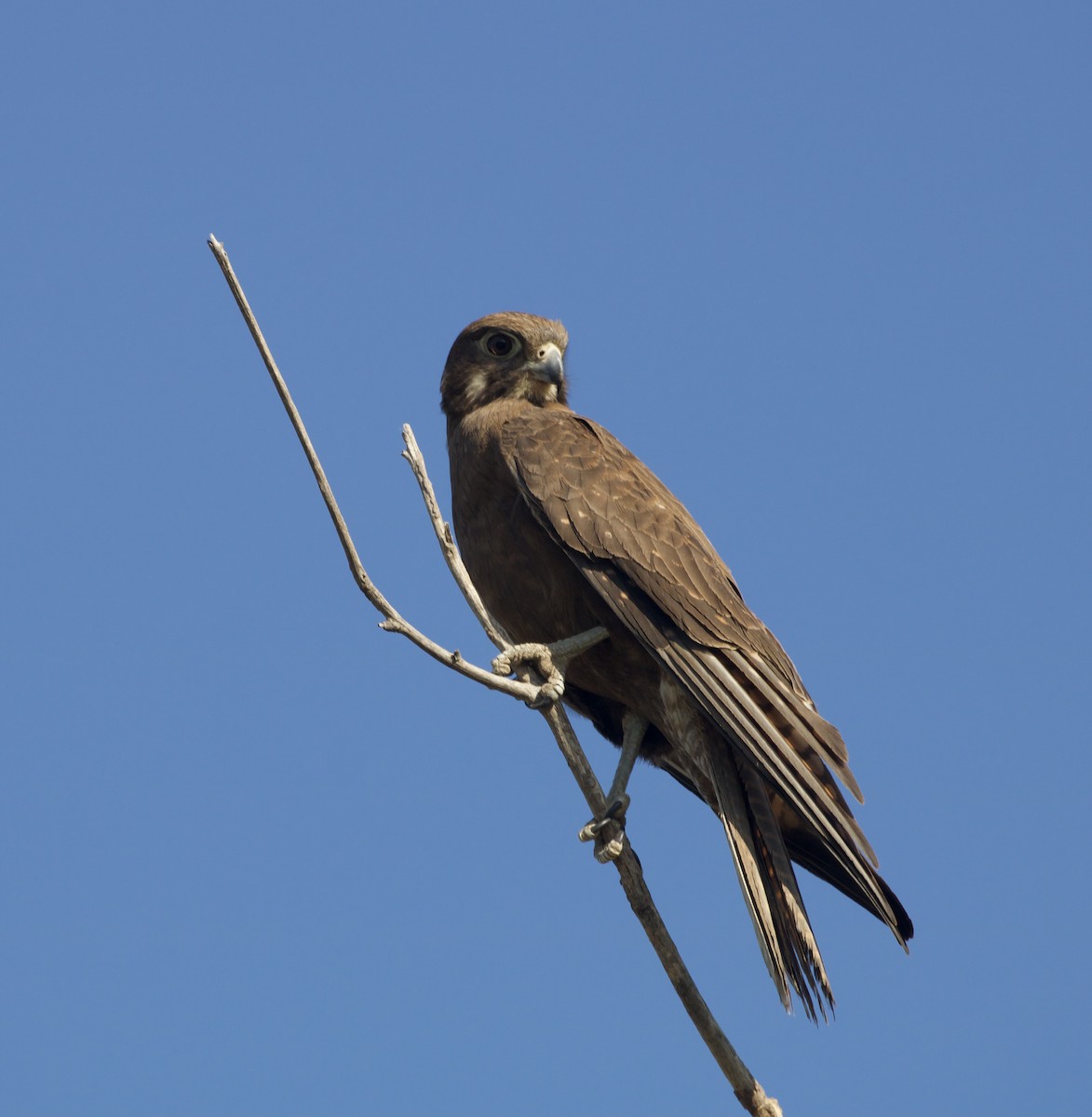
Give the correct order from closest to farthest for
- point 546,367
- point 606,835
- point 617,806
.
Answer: point 606,835
point 617,806
point 546,367

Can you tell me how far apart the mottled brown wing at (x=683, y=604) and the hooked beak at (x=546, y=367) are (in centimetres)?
37

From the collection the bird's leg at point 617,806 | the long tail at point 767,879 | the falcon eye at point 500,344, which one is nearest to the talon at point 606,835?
the bird's leg at point 617,806

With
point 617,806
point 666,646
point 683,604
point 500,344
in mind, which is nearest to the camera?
point 617,806

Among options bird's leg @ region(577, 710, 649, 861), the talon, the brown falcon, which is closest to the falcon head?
the brown falcon

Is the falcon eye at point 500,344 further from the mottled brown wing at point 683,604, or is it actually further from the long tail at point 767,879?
the long tail at point 767,879

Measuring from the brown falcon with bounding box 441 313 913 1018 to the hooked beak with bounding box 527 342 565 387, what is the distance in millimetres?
237

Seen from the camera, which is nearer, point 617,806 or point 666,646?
point 617,806

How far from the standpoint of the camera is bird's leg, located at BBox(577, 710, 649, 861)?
5.06 meters

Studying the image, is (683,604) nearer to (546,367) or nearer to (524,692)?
(524,692)

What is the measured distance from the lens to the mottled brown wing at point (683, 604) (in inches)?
205

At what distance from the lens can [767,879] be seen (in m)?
5.30

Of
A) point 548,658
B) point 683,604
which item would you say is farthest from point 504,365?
point 548,658

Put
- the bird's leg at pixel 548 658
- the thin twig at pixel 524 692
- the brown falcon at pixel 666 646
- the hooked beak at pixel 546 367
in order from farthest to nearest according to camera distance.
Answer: the hooked beak at pixel 546 367, the brown falcon at pixel 666 646, the bird's leg at pixel 548 658, the thin twig at pixel 524 692

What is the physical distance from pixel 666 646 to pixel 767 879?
993 millimetres
